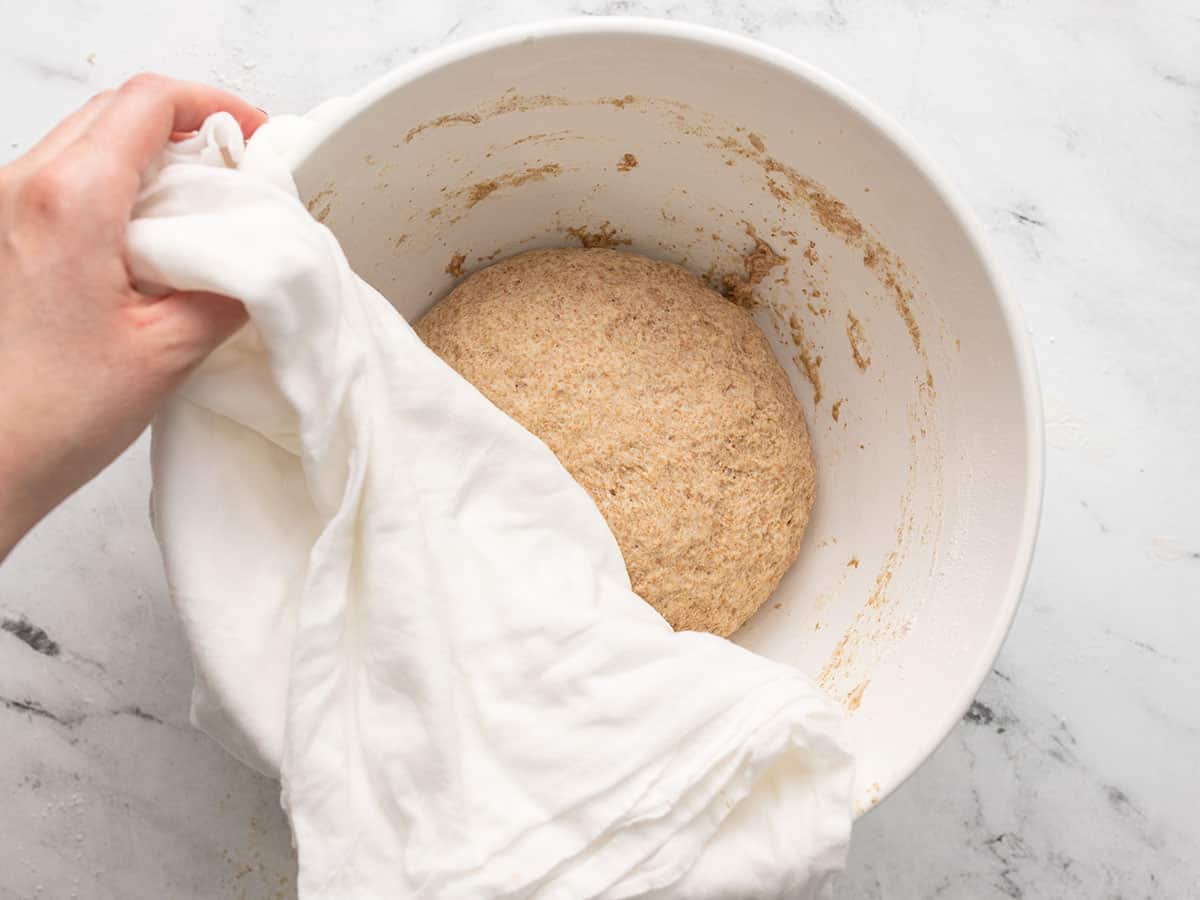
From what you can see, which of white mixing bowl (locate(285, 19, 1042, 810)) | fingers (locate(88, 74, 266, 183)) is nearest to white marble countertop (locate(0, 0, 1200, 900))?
white mixing bowl (locate(285, 19, 1042, 810))

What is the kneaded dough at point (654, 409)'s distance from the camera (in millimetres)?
880

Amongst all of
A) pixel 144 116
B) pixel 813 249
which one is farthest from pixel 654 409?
pixel 144 116

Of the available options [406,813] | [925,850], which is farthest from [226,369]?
[925,850]

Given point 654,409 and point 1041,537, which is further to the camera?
point 1041,537

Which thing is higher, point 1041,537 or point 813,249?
point 813,249

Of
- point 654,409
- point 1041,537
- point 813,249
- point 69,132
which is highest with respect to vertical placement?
point 69,132

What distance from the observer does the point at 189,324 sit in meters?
0.60

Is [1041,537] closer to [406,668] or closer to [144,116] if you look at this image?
[406,668]

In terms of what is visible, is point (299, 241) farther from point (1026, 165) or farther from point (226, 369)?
point (1026, 165)

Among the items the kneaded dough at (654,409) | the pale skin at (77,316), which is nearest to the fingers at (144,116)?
the pale skin at (77,316)

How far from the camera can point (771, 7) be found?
1014 millimetres

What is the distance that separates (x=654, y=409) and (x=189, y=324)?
1.37 feet

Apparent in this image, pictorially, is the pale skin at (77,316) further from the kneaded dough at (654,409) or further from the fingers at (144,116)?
the kneaded dough at (654,409)

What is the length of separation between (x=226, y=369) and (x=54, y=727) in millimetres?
496
